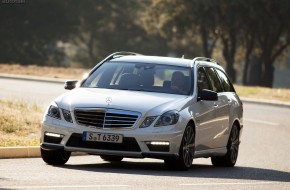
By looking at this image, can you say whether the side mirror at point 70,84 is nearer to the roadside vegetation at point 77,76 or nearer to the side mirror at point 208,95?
the side mirror at point 208,95

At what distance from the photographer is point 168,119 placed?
46.5 ft

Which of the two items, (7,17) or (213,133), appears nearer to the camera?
(213,133)

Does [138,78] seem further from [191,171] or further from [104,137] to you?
[104,137]

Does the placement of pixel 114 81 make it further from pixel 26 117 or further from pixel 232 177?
pixel 26 117

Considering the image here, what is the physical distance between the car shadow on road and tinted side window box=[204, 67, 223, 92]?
125 centimetres

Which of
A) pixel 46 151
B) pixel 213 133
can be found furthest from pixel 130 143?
pixel 213 133

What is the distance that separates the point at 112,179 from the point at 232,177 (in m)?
2.66

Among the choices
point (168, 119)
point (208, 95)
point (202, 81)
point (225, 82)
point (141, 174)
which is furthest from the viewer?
point (225, 82)

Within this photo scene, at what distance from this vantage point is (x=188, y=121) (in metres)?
14.5

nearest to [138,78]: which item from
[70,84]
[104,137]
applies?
[70,84]

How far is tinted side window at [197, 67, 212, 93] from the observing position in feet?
52.0

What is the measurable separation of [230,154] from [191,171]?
2.30 metres

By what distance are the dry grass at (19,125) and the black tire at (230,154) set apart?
9.64ft

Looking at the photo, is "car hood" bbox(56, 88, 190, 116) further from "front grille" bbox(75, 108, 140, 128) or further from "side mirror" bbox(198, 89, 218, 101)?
"side mirror" bbox(198, 89, 218, 101)
